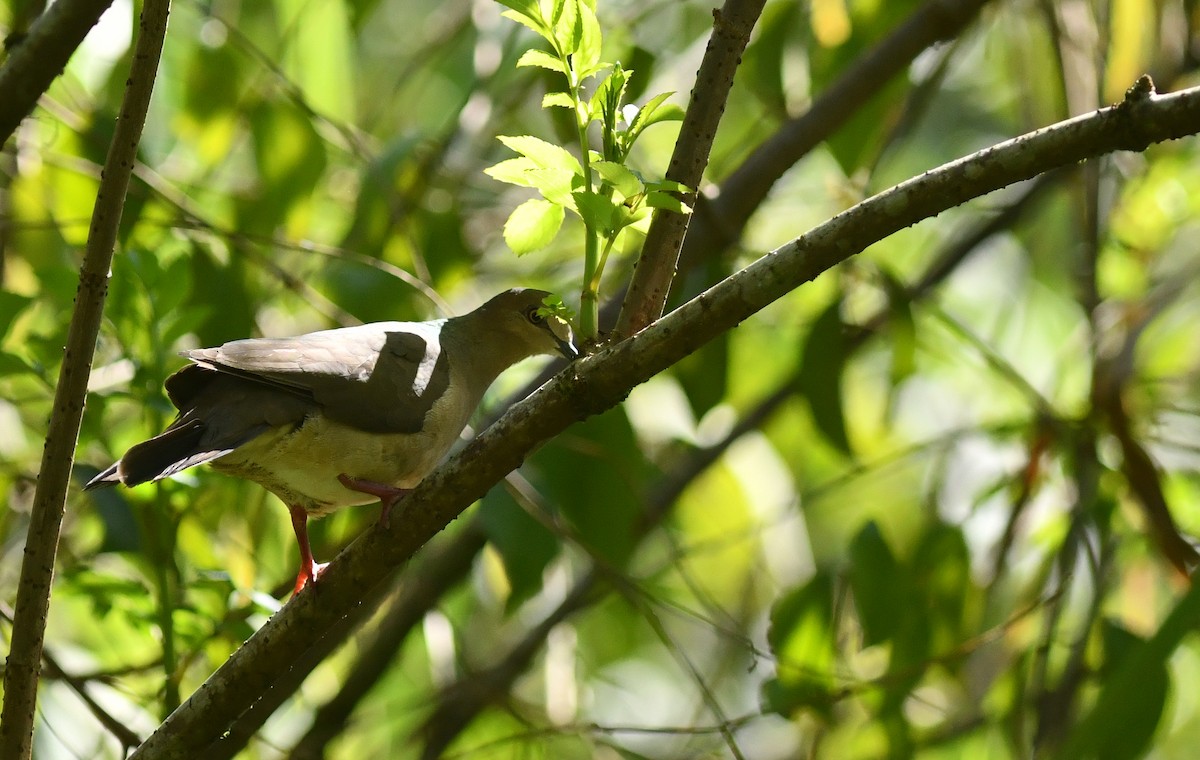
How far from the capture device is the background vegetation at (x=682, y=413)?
4.29 meters

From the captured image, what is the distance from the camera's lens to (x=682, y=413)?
6934 mm

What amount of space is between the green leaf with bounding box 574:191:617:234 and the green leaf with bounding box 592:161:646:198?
46 millimetres

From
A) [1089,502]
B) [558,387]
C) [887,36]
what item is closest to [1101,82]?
[887,36]

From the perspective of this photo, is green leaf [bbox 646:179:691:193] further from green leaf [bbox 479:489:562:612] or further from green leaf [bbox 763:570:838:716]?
green leaf [bbox 763:570:838:716]

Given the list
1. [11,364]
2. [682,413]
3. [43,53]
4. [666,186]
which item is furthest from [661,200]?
[682,413]

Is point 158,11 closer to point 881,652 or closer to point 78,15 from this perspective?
point 78,15

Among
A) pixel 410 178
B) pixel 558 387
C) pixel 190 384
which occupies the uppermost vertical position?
pixel 410 178

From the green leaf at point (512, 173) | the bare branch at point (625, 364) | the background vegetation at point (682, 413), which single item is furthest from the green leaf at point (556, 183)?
the background vegetation at point (682, 413)

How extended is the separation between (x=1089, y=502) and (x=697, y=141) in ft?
8.85

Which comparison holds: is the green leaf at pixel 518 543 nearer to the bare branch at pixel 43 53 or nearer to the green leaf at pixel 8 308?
the green leaf at pixel 8 308

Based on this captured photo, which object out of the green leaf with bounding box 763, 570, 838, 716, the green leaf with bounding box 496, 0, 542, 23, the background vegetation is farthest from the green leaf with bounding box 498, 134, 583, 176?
the green leaf with bounding box 763, 570, 838, 716

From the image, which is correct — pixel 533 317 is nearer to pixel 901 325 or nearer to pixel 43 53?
pixel 901 325

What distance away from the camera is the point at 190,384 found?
4.03 meters

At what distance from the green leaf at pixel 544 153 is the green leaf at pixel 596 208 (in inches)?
4.1
